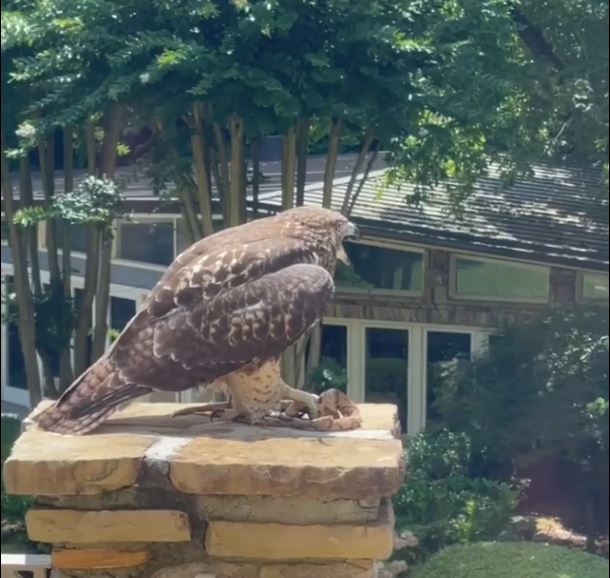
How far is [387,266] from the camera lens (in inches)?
426

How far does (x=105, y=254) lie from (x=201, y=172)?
2128 millimetres

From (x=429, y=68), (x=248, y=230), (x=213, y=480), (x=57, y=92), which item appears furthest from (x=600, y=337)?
(x=213, y=480)

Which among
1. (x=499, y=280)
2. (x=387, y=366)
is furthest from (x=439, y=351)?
(x=499, y=280)

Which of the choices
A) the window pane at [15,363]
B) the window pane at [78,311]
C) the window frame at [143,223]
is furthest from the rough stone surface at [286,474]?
the window pane at [15,363]

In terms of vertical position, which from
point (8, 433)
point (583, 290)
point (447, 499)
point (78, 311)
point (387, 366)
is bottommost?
point (8, 433)

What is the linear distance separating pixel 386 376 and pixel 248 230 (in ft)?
23.1

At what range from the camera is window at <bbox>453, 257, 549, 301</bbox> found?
404 inches

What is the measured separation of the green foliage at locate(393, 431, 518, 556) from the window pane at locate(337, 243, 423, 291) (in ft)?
6.43

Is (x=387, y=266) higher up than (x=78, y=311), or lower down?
higher up

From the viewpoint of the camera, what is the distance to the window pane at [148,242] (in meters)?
11.2

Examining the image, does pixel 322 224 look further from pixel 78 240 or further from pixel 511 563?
pixel 78 240

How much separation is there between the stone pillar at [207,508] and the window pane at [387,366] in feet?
24.3

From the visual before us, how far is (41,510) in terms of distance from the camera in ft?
10.8

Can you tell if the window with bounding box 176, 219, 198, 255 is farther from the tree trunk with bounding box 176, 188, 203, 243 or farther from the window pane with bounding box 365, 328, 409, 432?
the window pane with bounding box 365, 328, 409, 432
